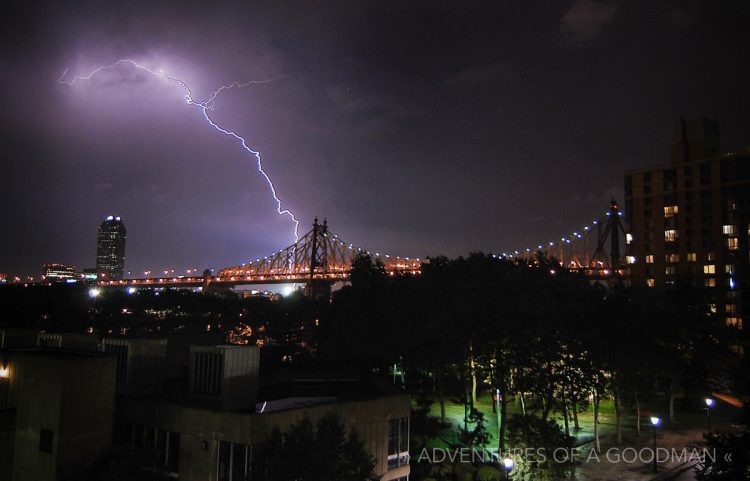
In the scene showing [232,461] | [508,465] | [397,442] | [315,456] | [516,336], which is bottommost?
[508,465]

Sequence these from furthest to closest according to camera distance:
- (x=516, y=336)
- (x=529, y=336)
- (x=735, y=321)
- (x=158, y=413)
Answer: (x=735, y=321) < (x=516, y=336) < (x=529, y=336) < (x=158, y=413)

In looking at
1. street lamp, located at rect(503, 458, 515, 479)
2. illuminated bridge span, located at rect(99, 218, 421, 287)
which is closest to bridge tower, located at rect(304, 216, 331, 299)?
illuminated bridge span, located at rect(99, 218, 421, 287)

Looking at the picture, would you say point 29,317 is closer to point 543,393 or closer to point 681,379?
point 543,393

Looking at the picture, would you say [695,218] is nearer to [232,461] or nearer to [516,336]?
[516,336]

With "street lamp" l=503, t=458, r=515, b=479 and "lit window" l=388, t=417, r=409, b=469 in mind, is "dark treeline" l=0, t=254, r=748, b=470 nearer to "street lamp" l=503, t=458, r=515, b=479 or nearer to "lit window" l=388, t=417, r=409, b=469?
"street lamp" l=503, t=458, r=515, b=479

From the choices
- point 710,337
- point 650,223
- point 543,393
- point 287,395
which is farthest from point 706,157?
point 287,395

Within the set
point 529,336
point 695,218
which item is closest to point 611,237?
point 695,218
